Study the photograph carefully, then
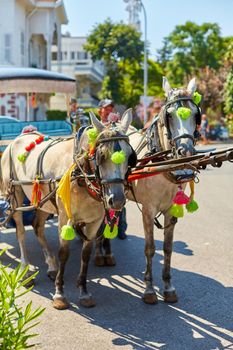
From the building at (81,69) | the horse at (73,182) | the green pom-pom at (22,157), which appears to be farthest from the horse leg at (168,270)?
the building at (81,69)

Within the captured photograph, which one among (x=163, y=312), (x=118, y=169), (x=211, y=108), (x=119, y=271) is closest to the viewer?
(x=118, y=169)

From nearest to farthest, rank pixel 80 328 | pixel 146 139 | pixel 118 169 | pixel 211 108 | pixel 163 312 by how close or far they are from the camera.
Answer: pixel 118 169, pixel 80 328, pixel 163 312, pixel 146 139, pixel 211 108

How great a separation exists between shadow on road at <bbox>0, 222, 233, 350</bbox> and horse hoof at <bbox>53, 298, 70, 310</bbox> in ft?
0.33

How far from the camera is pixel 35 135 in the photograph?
24.3 feet

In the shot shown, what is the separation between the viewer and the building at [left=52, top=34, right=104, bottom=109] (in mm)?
61025

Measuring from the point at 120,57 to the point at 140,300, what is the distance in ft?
142

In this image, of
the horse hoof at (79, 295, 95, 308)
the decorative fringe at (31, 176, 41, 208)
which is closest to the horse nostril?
the decorative fringe at (31, 176, 41, 208)

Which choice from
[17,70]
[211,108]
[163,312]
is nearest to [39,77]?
[17,70]

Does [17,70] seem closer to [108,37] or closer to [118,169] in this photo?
[118,169]

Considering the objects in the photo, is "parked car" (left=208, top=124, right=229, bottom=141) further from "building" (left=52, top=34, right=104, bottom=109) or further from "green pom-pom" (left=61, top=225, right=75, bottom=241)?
"green pom-pom" (left=61, top=225, right=75, bottom=241)

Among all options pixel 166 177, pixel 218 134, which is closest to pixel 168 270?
pixel 166 177

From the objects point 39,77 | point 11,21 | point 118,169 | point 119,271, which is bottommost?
point 119,271

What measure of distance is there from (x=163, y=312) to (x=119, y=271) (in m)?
1.69

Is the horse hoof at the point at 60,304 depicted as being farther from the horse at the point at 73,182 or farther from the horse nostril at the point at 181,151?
the horse nostril at the point at 181,151
